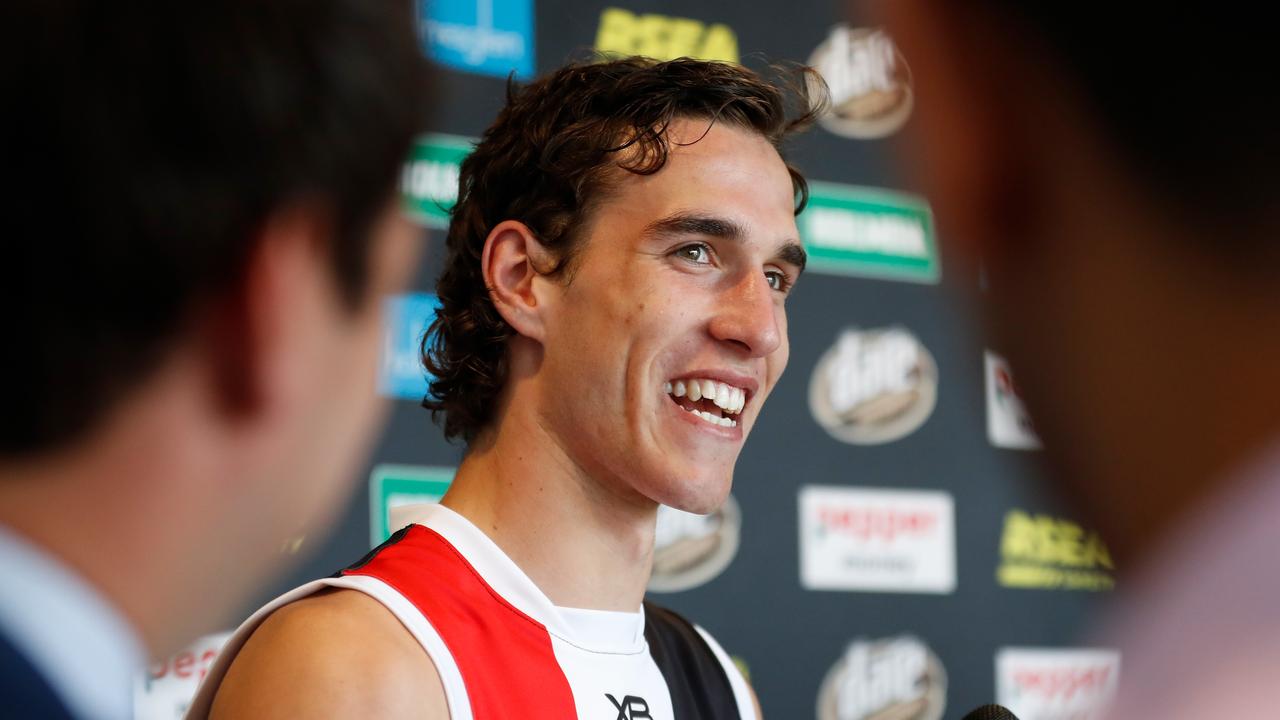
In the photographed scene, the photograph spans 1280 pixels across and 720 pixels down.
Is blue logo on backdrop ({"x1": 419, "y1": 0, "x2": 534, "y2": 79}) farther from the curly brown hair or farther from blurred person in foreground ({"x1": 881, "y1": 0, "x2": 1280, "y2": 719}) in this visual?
blurred person in foreground ({"x1": 881, "y1": 0, "x2": 1280, "y2": 719})

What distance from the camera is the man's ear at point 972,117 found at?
0.32m

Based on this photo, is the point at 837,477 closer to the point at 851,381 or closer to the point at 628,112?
the point at 851,381

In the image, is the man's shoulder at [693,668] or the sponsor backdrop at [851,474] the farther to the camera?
the sponsor backdrop at [851,474]

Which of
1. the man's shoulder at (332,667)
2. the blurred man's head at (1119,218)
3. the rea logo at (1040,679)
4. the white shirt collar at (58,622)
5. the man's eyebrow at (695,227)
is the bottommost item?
the rea logo at (1040,679)

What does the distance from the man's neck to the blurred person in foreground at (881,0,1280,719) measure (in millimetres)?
1079

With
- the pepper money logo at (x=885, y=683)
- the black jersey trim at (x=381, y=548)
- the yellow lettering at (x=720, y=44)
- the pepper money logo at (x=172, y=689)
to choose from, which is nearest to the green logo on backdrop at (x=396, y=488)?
the pepper money logo at (x=172, y=689)

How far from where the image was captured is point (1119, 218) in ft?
1.04

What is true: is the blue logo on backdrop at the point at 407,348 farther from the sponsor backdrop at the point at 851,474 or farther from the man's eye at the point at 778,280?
the man's eye at the point at 778,280

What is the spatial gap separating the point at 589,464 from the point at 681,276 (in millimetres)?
229

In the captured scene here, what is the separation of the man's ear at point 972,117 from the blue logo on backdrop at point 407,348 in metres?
1.79

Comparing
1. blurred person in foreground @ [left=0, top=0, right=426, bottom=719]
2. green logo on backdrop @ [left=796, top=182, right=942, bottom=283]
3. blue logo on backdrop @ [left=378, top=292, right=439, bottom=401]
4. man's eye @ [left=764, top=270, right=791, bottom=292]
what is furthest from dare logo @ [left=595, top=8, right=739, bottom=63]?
blurred person in foreground @ [left=0, top=0, right=426, bottom=719]

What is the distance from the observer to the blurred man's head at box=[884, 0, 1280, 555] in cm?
31

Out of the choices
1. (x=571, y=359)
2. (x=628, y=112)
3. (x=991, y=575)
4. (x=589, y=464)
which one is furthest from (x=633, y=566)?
(x=991, y=575)

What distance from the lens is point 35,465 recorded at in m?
0.38
